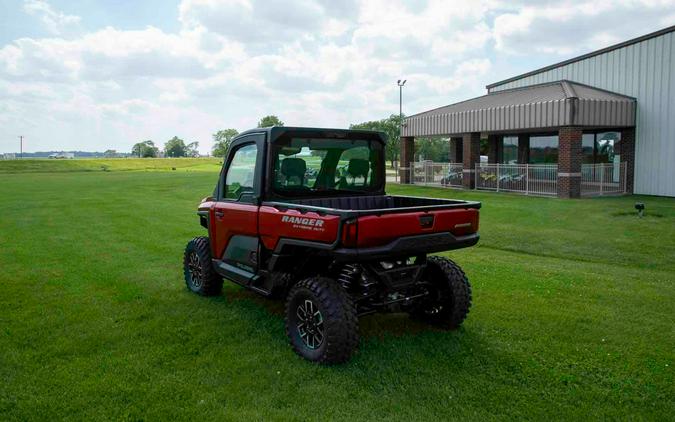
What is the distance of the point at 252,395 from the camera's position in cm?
479

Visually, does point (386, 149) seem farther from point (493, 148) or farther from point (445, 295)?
point (493, 148)

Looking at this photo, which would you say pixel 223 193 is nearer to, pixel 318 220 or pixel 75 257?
pixel 318 220

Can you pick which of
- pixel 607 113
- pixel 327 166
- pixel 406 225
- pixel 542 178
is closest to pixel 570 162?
pixel 542 178

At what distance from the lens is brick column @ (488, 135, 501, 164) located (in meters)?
32.5

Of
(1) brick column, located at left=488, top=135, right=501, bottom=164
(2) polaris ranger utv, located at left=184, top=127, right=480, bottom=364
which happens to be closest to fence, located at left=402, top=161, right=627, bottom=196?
(1) brick column, located at left=488, top=135, right=501, bottom=164

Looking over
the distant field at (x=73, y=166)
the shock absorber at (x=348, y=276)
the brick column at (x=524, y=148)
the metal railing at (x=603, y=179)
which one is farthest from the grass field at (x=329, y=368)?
the distant field at (x=73, y=166)

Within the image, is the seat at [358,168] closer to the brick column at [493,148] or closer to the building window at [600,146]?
the building window at [600,146]

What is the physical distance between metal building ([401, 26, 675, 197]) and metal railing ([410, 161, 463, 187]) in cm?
246

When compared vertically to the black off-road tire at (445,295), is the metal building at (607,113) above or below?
above

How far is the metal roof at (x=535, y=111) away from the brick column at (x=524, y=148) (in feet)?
7.90

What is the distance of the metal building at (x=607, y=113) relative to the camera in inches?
914

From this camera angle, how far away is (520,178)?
26438 millimetres

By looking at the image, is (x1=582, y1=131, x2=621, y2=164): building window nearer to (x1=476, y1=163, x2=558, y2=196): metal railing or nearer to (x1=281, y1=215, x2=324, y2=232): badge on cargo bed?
(x1=476, y1=163, x2=558, y2=196): metal railing

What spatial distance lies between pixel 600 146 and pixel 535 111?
14.8 feet
